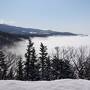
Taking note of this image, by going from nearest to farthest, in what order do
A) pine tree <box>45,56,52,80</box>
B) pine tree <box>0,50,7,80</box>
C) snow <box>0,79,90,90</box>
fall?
1. snow <box>0,79,90,90</box>
2. pine tree <box>0,50,7,80</box>
3. pine tree <box>45,56,52,80</box>

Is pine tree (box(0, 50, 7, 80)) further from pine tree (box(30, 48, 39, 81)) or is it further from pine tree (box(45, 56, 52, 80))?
pine tree (box(45, 56, 52, 80))

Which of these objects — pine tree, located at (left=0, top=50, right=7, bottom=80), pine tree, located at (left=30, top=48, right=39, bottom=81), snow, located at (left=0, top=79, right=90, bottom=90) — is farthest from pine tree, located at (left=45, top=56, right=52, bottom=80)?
snow, located at (left=0, top=79, right=90, bottom=90)

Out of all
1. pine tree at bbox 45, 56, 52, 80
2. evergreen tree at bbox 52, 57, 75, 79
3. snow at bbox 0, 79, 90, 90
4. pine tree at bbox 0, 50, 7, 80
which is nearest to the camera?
snow at bbox 0, 79, 90, 90

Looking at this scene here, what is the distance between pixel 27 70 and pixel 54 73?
23.1 feet

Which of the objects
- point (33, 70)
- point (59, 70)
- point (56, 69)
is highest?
point (33, 70)

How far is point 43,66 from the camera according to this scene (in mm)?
47438

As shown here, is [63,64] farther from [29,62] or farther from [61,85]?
[61,85]

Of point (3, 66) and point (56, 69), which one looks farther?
point (56, 69)

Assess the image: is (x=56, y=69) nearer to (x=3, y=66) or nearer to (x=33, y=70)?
(x=33, y=70)

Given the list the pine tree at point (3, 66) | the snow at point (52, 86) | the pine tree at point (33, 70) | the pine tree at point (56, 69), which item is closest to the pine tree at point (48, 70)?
the pine tree at point (56, 69)

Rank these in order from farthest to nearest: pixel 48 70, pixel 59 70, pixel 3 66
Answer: pixel 48 70
pixel 59 70
pixel 3 66

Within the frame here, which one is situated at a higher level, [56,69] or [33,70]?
[33,70]

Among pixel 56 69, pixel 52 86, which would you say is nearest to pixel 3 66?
pixel 56 69

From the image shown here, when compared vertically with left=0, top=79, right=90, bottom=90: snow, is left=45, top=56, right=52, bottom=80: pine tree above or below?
below
